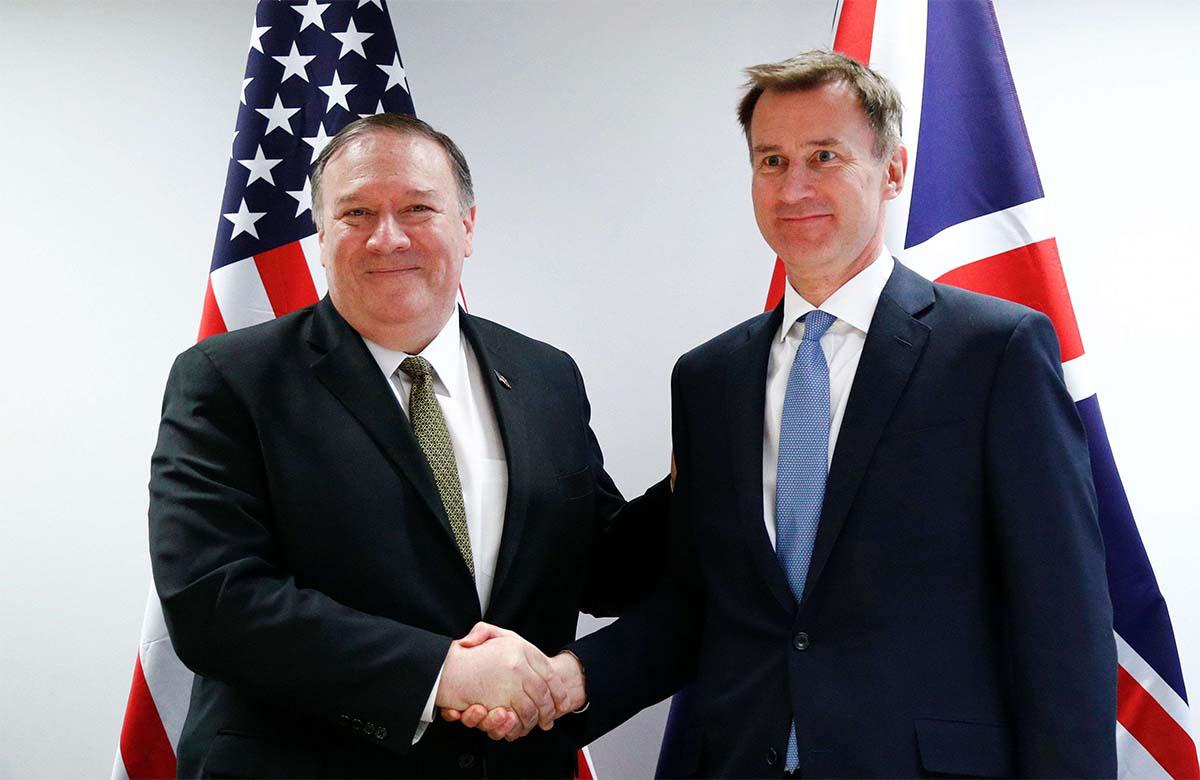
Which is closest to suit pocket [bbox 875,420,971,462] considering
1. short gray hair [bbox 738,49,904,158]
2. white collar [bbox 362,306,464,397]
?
short gray hair [bbox 738,49,904,158]

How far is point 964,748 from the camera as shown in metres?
1.80

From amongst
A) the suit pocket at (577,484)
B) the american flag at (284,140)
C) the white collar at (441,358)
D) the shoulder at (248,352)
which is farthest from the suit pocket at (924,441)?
the american flag at (284,140)

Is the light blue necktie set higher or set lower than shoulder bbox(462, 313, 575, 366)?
lower

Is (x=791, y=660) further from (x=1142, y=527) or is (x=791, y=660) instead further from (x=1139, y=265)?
(x=1139, y=265)

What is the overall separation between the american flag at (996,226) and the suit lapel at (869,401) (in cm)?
66

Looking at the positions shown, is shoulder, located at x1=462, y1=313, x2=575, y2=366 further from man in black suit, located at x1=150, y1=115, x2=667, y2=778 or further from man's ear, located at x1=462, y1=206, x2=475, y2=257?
man's ear, located at x1=462, y1=206, x2=475, y2=257

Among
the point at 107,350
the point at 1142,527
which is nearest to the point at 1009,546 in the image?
the point at 1142,527

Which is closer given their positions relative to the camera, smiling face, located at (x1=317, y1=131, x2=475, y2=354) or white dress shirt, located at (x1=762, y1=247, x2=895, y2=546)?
white dress shirt, located at (x1=762, y1=247, x2=895, y2=546)

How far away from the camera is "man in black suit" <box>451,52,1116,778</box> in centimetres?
181

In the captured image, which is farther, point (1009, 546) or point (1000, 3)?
point (1000, 3)

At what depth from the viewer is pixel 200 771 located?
2045mm

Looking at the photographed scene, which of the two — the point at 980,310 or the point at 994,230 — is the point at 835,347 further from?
the point at 994,230

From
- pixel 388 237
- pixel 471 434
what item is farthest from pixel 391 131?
pixel 471 434

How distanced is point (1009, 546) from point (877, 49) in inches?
55.0
